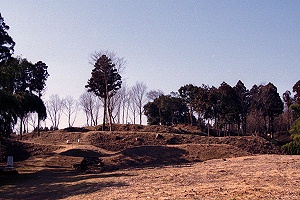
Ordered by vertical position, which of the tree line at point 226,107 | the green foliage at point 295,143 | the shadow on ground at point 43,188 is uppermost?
the tree line at point 226,107

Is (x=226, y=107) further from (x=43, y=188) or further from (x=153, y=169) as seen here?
(x=43, y=188)

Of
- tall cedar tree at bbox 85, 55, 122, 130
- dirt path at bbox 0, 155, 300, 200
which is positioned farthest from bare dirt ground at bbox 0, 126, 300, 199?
tall cedar tree at bbox 85, 55, 122, 130

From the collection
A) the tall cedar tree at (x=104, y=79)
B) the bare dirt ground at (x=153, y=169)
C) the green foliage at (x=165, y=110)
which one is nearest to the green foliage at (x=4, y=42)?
the bare dirt ground at (x=153, y=169)

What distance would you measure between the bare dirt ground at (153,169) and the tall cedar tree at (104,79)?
20.7 ft

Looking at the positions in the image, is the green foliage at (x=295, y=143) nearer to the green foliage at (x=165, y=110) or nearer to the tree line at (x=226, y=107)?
the tree line at (x=226, y=107)

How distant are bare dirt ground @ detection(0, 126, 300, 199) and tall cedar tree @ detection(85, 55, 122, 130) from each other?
20.7ft

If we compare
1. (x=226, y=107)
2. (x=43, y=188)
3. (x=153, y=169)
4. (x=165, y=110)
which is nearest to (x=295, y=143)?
(x=153, y=169)

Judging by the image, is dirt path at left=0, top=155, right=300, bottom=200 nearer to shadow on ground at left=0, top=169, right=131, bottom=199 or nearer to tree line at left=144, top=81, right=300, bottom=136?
shadow on ground at left=0, top=169, right=131, bottom=199

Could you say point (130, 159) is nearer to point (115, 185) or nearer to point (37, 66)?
point (115, 185)

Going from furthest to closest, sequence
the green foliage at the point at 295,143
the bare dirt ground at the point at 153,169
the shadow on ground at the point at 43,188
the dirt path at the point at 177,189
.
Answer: the green foliage at the point at 295,143
the shadow on ground at the point at 43,188
the bare dirt ground at the point at 153,169
the dirt path at the point at 177,189

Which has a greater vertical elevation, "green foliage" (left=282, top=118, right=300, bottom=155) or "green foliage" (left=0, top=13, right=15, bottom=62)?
"green foliage" (left=0, top=13, right=15, bottom=62)

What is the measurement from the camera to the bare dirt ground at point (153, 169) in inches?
468

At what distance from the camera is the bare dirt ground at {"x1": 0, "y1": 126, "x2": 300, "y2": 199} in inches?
468

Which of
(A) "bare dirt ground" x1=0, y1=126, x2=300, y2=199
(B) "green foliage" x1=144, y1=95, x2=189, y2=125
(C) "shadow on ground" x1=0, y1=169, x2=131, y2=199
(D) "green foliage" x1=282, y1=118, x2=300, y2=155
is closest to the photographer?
(A) "bare dirt ground" x1=0, y1=126, x2=300, y2=199
